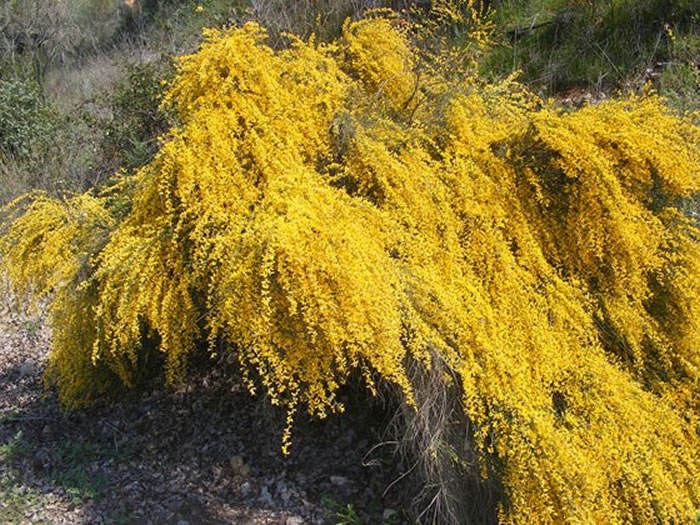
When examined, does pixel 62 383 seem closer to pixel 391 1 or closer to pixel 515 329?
pixel 515 329

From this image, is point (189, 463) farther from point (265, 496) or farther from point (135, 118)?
point (135, 118)

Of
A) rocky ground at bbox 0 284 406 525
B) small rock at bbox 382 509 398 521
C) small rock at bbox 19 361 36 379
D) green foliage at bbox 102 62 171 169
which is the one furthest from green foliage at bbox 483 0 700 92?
small rock at bbox 19 361 36 379

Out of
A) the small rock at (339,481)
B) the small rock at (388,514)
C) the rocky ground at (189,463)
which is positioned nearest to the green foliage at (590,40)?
the rocky ground at (189,463)

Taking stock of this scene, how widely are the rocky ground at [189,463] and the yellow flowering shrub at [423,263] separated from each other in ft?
0.73

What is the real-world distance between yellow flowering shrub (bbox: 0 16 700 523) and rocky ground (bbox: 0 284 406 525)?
222mm

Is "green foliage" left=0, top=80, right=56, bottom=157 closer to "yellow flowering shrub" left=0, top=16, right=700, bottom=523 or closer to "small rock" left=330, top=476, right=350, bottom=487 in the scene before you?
"yellow flowering shrub" left=0, top=16, right=700, bottom=523

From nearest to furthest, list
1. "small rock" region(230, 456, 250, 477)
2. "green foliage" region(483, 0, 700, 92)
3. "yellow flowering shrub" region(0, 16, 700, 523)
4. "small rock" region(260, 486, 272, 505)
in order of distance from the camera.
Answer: "yellow flowering shrub" region(0, 16, 700, 523) → "small rock" region(260, 486, 272, 505) → "small rock" region(230, 456, 250, 477) → "green foliage" region(483, 0, 700, 92)

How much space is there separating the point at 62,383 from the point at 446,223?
2379mm

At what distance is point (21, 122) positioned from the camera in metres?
7.63

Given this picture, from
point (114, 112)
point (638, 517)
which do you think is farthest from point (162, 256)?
point (114, 112)

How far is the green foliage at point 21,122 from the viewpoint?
751cm

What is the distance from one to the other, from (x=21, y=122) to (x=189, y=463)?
5.20m

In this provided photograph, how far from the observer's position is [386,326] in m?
3.06

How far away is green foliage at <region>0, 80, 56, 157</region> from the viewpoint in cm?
751
